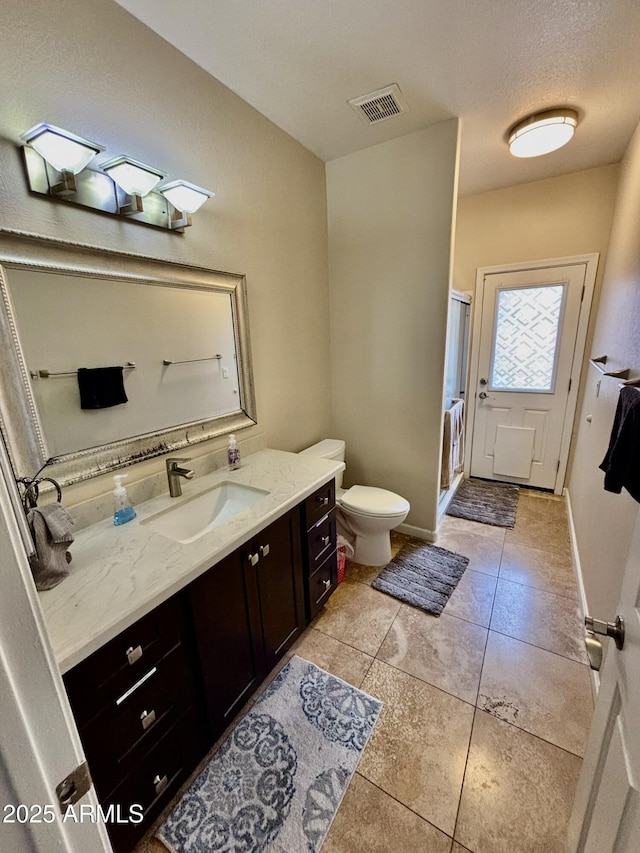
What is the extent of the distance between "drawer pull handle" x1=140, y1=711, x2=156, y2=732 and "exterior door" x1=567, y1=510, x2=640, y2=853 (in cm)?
108

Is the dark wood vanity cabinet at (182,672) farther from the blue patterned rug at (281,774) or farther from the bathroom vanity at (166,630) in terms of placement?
the blue patterned rug at (281,774)

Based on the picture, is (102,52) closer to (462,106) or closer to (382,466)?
(462,106)

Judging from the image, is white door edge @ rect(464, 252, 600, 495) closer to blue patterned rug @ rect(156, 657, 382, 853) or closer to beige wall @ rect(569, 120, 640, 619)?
beige wall @ rect(569, 120, 640, 619)

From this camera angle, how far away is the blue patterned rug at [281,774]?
1113 mm

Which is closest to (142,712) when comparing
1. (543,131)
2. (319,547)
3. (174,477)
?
(174,477)

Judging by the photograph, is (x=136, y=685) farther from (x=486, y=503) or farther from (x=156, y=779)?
(x=486, y=503)

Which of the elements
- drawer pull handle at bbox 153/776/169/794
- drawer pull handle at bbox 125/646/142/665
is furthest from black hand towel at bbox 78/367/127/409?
drawer pull handle at bbox 153/776/169/794

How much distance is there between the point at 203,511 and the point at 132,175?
1.33m

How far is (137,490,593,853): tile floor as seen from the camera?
1127 millimetres

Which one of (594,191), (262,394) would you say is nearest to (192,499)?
(262,394)

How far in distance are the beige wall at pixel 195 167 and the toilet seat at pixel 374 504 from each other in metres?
0.52

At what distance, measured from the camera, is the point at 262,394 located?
2076mm

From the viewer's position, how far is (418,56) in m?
1.54

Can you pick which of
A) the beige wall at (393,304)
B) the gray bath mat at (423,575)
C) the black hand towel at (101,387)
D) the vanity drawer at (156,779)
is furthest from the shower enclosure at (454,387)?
the vanity drawer at (156,779)
